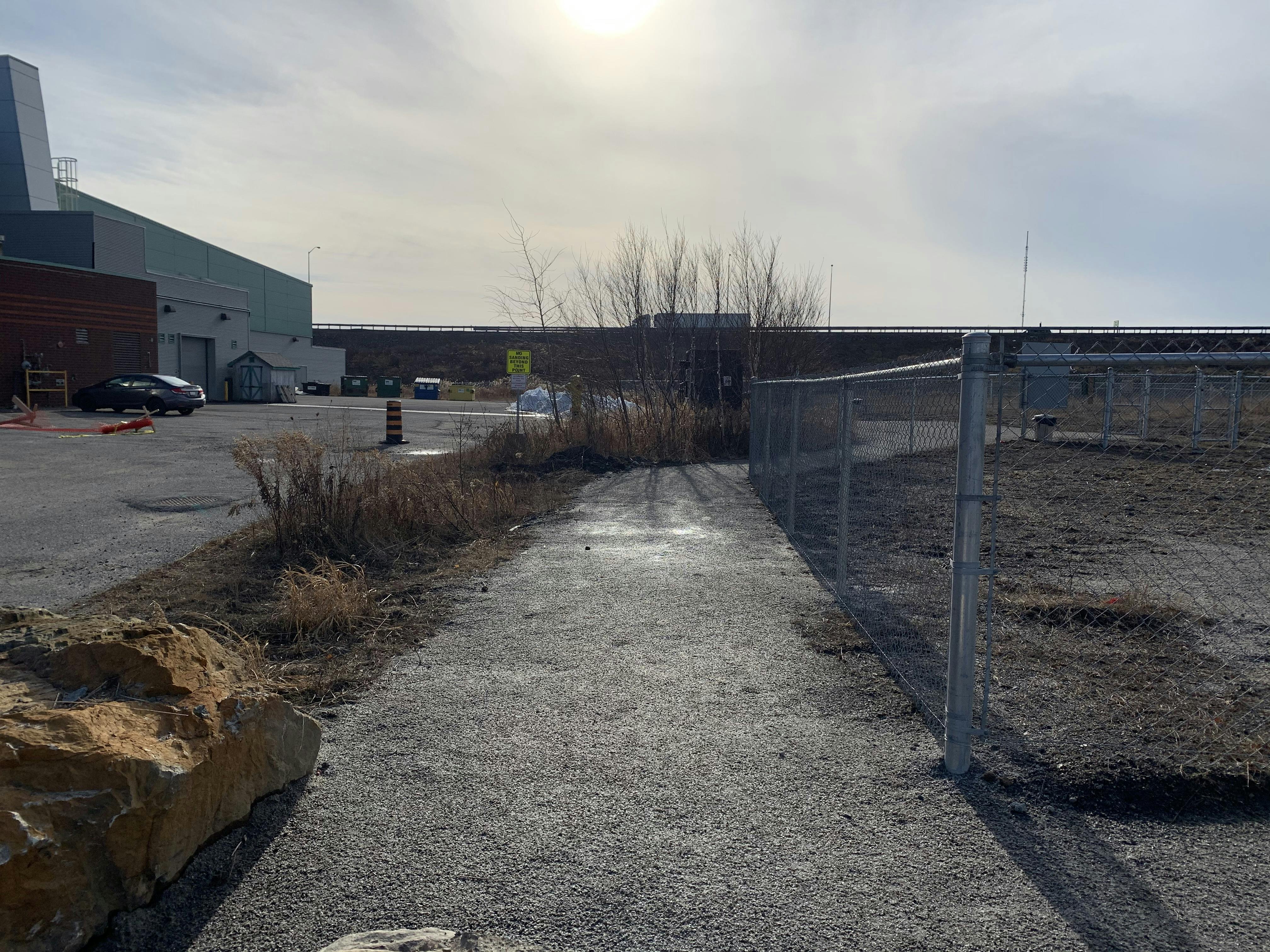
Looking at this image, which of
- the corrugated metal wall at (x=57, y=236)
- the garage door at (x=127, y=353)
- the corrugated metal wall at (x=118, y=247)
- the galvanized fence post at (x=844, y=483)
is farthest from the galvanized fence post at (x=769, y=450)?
the corrugated metal wall at (x=57, y=236)

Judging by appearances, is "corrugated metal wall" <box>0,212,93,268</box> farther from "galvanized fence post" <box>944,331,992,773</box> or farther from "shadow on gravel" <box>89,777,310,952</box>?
"galvanized fence post" <box>944,331,992,773</box>

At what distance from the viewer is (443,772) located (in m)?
3.95

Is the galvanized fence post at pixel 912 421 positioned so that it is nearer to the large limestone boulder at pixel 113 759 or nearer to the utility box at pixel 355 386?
the large limestone boulder at pixel 113 759

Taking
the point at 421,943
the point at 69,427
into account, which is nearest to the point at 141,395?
the point at 69,427

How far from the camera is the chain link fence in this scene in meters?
3.84

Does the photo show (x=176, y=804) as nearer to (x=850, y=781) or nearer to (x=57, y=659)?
(x=57, y=659)

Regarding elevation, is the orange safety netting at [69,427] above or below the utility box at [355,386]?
below

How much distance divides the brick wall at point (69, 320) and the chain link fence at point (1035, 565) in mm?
32790

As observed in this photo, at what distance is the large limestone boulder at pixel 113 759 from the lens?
258 cm

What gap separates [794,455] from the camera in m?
9.00

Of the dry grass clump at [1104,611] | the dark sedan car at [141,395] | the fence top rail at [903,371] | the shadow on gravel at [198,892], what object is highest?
the fence top rail at [903,371]

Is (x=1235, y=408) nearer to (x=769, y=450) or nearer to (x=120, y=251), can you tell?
(x=769, y=450)

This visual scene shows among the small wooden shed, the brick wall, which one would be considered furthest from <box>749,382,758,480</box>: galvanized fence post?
the small wooden shed

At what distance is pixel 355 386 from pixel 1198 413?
2125 inches
